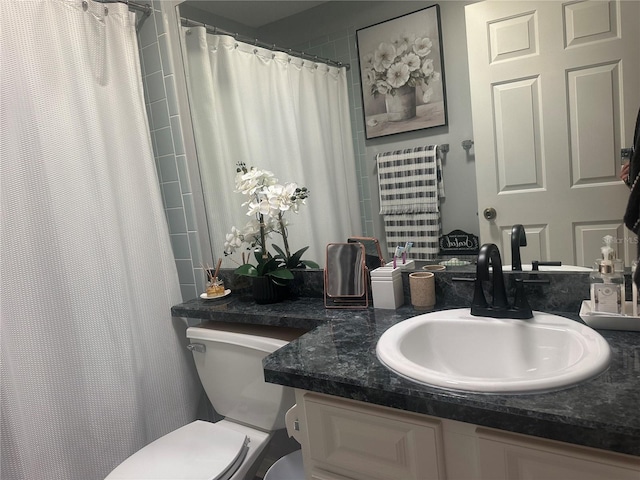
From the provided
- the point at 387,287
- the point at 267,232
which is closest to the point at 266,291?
the point at 267,232

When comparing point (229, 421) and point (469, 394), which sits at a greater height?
point (469, 394)

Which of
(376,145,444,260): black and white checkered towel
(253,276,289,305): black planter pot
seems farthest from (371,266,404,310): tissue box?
(253,276,289,305): black planter pot

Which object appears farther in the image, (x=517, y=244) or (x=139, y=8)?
(x=139, y=8)

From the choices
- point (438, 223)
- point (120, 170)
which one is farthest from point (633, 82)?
point (120, 170)

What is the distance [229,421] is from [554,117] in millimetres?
1436

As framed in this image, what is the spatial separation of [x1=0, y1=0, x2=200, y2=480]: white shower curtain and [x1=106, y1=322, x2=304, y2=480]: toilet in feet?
0.66

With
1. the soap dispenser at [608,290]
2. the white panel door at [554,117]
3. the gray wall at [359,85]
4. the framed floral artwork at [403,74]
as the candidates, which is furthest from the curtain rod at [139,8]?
the soap dispenser at [608,290]

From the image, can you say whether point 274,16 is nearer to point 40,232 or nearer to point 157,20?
point 157,20

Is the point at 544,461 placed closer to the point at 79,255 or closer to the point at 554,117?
the point at 554,117

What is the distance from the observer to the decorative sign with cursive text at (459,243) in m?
1.33

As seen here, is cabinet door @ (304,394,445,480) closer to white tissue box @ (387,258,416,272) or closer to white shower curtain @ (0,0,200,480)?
white tissue box @ (387,258,416,272)

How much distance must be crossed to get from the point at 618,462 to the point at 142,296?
147cm

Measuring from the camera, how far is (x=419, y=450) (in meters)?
0.85

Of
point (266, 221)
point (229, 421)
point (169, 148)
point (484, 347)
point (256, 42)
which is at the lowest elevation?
point (229, 421)
